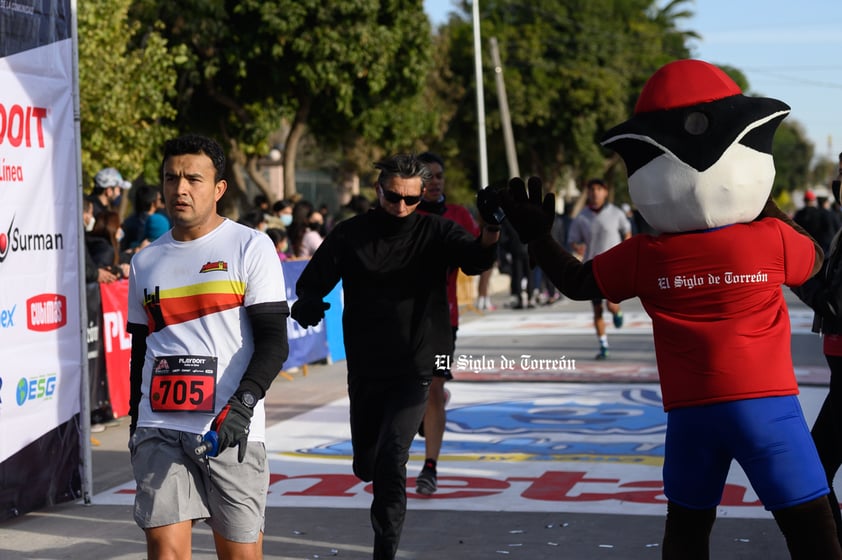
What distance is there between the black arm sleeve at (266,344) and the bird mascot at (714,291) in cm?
103

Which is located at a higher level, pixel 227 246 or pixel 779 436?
pixel 227 246

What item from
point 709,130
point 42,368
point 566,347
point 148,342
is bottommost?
point 566,347

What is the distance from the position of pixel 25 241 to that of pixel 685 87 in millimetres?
4084

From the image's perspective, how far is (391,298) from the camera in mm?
5988

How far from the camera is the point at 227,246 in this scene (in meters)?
4.47

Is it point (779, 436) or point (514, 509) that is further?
point (514, 509)

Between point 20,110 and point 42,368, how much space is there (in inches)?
57.1

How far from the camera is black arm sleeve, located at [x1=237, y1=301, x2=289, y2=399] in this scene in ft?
14.2

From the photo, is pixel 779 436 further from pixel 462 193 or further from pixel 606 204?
pixel 462 193

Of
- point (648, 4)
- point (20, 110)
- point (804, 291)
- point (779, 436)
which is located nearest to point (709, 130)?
point (779, 436)

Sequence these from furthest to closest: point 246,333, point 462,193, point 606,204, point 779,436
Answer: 1. point 462,193
2. point 606,204
3. point 246,333
4. point 779,436

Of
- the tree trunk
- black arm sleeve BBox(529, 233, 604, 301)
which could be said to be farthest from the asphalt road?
the tree trunk

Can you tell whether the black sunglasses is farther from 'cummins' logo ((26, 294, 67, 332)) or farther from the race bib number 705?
'cummins' logo ((26, 294, 67, 332))

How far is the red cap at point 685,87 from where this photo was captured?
437 cm
